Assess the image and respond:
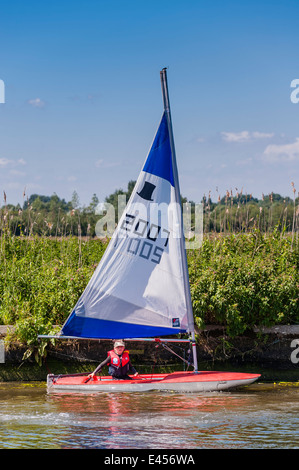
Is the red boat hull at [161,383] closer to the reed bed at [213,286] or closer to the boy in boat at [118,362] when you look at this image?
the boy in boat at [118,362]

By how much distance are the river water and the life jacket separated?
0.48 m

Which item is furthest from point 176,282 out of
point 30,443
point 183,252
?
point 30,443

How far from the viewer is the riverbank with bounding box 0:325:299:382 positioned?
1266cm

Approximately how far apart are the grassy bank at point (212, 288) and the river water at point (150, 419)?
4.49 feet

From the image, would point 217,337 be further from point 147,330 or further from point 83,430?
point 83,430

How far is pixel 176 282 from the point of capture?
11.8 m

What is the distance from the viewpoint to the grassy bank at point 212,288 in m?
12.6

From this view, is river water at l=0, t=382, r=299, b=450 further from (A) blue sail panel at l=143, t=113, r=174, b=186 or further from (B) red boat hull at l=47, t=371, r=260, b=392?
(A) blue sail panel at l=143, t=113, r=174, b=186

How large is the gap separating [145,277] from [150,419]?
3131 millimetres

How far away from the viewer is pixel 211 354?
12.8 metres

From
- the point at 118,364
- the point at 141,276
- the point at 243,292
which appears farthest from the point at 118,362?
the point at 243,292

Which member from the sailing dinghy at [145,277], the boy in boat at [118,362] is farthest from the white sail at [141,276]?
the boy in boat at [118,362]
